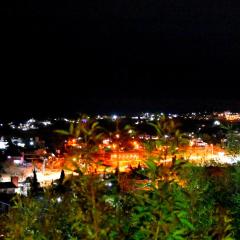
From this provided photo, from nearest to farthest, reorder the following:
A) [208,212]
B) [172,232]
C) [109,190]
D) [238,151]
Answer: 1. [172,232]
2. [109,190]
3. [208,212]
4. [238,151]

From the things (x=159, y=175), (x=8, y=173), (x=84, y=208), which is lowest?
(x=8, y=173)

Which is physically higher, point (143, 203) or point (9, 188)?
point (143, 203)

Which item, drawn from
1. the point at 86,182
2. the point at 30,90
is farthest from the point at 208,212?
the point at 30,90

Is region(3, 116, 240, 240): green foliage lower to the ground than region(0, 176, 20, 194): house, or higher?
higher

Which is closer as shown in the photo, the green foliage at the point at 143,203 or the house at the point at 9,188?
the green foliage at the point at 143,203

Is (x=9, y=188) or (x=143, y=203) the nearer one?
(x=143, y=203)

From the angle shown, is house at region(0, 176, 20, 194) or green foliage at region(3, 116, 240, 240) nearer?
green foliage at region(3, 116, 240, 240)

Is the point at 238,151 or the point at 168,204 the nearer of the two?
the point at 168,204

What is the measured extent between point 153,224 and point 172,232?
0.41 feet

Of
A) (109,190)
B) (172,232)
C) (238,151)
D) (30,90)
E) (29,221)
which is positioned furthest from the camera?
(30,90)

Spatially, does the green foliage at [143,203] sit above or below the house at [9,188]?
above

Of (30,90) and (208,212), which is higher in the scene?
(30,90)

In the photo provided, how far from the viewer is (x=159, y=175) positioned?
283cm

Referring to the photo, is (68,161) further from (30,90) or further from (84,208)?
(30,90)
